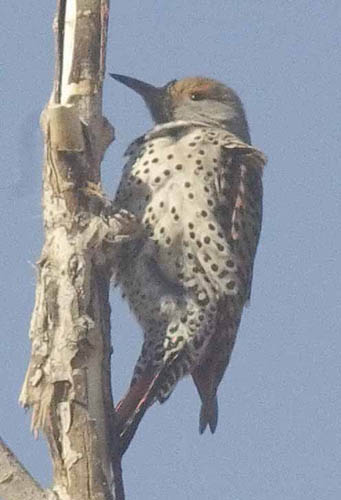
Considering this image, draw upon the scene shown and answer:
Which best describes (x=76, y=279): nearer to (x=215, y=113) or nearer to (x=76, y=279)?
(x=76, y=279)

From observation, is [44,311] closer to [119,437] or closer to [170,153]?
[119,437]

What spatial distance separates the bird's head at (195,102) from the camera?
6.30 m

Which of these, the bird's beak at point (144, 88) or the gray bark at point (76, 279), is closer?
the gray bark at point (76, 279)

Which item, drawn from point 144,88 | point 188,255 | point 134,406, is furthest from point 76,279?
point 144,88

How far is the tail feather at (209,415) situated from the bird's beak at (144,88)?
5.51 feet

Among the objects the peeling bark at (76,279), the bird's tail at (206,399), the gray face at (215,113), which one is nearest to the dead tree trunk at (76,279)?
the peeling bark at (76,279)

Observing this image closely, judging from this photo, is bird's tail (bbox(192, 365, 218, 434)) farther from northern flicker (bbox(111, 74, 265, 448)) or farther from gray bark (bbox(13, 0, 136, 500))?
gray bark (bbox(13, 0, 136, 500))

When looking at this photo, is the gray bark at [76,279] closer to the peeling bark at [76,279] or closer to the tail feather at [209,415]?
the peeling bark at [76,279]

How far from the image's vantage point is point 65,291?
14.5 feet

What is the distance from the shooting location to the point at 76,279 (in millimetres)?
4457

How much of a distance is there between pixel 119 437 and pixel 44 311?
0.60m

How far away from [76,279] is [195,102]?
2152 millimetres

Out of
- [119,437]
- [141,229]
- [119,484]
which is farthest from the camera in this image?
[141,229]

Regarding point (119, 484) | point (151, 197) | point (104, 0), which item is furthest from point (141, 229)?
point (119, 484)
